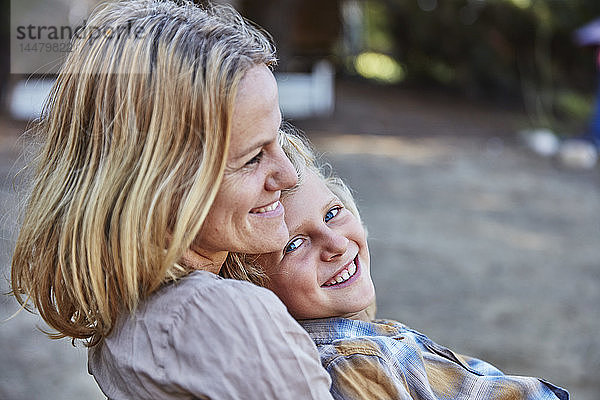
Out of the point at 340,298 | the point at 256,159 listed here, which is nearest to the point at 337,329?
the point at 340,298

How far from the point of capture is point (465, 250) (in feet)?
20.3

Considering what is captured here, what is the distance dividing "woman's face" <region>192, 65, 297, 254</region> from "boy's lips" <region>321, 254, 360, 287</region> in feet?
0.70

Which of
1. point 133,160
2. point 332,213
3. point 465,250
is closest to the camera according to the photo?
point 133,160

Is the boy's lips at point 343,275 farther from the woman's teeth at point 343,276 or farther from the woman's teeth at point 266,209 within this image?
the woman's teeth at point 266,209

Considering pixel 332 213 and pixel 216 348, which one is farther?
pixel 332 213

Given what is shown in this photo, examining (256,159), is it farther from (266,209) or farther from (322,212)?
(322,212)

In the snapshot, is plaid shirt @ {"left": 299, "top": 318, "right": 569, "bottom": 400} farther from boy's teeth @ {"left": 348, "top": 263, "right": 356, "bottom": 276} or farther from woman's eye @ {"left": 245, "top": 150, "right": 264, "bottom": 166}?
woman's eye @ {"left": 245, "top": 150, "right": 264, "bottom": 166}

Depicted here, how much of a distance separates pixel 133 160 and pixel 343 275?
1.79 ft

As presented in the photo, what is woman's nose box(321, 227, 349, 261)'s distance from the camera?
157 cm

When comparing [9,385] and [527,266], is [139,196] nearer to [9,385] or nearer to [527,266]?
[9,385]

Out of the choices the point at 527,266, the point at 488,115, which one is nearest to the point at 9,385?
the point at 527,266

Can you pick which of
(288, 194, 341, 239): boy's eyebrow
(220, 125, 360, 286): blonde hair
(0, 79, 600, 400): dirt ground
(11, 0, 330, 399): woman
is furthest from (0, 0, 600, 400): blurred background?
(288, 194, 341, 239): boy's eyebrow

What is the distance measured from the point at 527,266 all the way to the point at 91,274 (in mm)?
5004

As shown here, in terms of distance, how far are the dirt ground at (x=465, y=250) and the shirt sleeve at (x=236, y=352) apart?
611 millimetres
